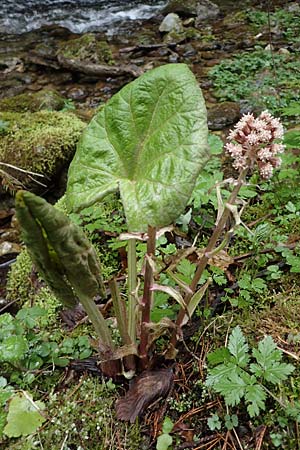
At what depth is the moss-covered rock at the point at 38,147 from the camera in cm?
357

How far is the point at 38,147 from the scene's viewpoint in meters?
3.60

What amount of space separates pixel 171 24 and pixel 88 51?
1.72 meters

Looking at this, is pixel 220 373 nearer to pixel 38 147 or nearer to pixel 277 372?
pixel 277 372

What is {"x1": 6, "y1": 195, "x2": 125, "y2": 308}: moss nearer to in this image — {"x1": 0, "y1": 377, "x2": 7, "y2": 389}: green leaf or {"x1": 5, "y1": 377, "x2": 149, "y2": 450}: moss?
{"x1": 0, "y1": 377, "x2": 7, "y2": 389}: green leaf

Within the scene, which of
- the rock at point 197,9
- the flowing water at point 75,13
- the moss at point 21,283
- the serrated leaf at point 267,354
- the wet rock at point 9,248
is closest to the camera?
the serrated leaf at point 267,354

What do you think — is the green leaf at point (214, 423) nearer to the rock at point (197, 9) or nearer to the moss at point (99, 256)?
the moss at point (99, 256)

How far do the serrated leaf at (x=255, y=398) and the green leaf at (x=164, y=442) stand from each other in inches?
13.2

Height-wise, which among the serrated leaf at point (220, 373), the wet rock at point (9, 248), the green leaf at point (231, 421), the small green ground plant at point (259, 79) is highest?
the serrated leaf at point (220, 373)

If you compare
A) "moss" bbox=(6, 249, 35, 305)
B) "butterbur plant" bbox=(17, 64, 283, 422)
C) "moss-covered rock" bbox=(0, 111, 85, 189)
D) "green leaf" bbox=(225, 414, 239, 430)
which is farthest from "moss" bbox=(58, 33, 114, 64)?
"green leaf" bbox=(225, 414, 239, 430)

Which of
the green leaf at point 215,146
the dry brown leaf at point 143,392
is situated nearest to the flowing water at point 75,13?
the green leaf at point 215,146

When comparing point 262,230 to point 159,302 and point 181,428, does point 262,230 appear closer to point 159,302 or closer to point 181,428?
point 159,302

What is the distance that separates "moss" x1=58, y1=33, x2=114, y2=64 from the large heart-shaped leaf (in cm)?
513

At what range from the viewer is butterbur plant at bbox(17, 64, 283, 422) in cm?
116

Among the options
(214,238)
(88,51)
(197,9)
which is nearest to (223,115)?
(214,238)
